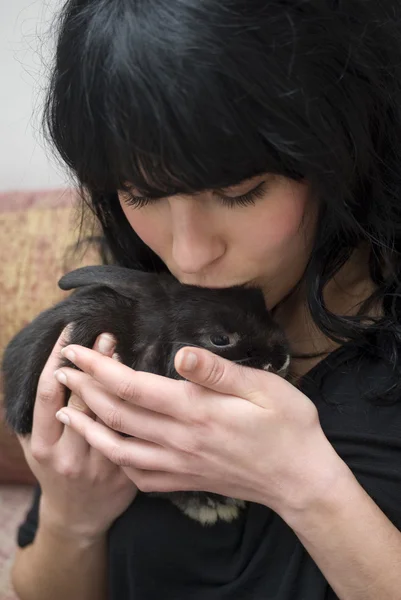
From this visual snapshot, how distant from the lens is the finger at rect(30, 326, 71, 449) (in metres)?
1.05

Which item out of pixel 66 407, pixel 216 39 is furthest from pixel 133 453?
pixel 216 39

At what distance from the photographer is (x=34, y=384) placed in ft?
3.67

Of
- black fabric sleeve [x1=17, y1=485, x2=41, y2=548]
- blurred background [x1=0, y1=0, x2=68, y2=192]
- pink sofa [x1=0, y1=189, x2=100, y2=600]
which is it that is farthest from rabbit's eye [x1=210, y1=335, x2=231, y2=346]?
blurred background [x1=0, y1=0, x2=68, y2=192]

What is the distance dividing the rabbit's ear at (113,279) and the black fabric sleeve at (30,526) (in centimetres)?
46

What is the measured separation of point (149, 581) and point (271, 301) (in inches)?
19.3

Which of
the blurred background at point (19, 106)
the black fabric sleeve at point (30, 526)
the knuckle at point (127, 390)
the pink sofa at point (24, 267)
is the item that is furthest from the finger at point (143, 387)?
the blurred background at point (19, 106)

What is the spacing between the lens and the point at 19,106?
232cm

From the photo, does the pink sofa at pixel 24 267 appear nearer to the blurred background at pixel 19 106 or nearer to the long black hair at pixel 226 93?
the blurred background at pixel 19 106

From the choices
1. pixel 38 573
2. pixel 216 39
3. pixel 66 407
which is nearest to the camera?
pixel 216 39

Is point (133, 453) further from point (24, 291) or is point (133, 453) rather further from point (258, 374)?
point (24, 291)

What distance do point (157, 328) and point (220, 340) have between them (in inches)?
3.9

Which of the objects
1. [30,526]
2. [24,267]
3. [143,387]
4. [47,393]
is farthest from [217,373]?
[24,267]

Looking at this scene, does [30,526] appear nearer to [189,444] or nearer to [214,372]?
[189,444]

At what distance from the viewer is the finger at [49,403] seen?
1046 millimetres
